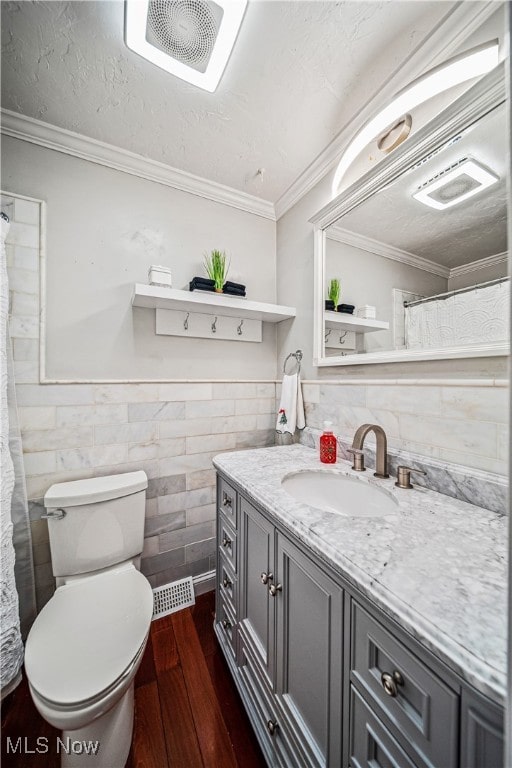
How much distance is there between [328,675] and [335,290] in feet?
4.79

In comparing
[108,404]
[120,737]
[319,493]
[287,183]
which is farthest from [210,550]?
[287,183]

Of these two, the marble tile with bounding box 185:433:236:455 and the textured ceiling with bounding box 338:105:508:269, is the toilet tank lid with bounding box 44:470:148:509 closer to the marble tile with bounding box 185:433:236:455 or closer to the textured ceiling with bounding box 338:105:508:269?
the marble tile with bounding box 185:433:236:455

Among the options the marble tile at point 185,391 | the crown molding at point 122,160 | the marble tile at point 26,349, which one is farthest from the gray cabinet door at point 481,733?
the crown molding at point 122,160

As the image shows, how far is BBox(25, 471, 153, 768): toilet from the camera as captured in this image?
31.4 inches

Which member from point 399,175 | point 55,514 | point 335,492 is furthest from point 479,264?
point 55,514

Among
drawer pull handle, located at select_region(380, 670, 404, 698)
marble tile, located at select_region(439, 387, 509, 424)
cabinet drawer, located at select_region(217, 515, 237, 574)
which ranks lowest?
cabinet drawer, located at select_region(217, 515, 237, 574)

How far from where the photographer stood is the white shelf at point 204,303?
1.39 meters

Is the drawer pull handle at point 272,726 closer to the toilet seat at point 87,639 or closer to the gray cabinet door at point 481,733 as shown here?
the toilet seat at point 87,639

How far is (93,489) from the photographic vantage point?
4.27 feet

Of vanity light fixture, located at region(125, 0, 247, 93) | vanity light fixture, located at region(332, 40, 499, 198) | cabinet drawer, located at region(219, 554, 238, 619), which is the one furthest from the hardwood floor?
vanity light fixture, located at region(125, 0, 247, 93)

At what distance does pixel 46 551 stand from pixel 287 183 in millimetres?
2390

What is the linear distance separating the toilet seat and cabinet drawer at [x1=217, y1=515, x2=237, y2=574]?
328 mm

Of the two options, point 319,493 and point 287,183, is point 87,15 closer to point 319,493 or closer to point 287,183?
point 287,183

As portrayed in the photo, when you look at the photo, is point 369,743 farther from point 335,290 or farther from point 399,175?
point 399,175
